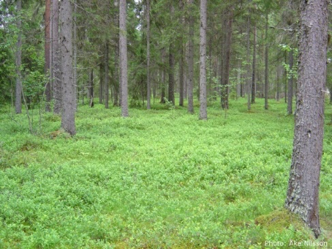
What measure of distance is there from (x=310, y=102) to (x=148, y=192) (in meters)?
3.92

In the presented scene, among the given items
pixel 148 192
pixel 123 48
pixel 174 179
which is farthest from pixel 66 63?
pixel 148 192

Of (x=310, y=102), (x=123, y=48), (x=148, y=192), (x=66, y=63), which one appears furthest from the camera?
(x=123, y=48)

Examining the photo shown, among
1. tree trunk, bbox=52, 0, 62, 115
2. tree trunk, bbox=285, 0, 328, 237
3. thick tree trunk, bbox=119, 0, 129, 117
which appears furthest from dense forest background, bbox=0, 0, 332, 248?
tree trunk, bbox=52, 0, 62, 115

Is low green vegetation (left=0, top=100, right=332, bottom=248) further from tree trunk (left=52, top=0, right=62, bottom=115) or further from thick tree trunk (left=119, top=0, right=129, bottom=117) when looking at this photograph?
tree trunk (left=52, top=0, right=62, bottom=115)

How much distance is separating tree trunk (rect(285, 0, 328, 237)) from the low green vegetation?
419 millimetres

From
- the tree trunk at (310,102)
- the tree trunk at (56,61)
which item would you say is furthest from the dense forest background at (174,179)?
the tree trunk at (56,61)

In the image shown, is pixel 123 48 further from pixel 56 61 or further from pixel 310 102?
pixel 310 102

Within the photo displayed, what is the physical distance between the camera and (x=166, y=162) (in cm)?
872

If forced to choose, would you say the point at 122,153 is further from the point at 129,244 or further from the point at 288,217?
the point at 288,217

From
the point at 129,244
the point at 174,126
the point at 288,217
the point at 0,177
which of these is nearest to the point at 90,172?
the point at 0,177

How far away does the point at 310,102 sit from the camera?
464 centimetres

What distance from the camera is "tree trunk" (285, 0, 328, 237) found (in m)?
4.61

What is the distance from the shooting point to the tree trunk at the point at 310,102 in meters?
4.61

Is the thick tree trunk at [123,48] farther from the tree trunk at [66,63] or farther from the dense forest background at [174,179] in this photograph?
the tree trunk at [66,63]
